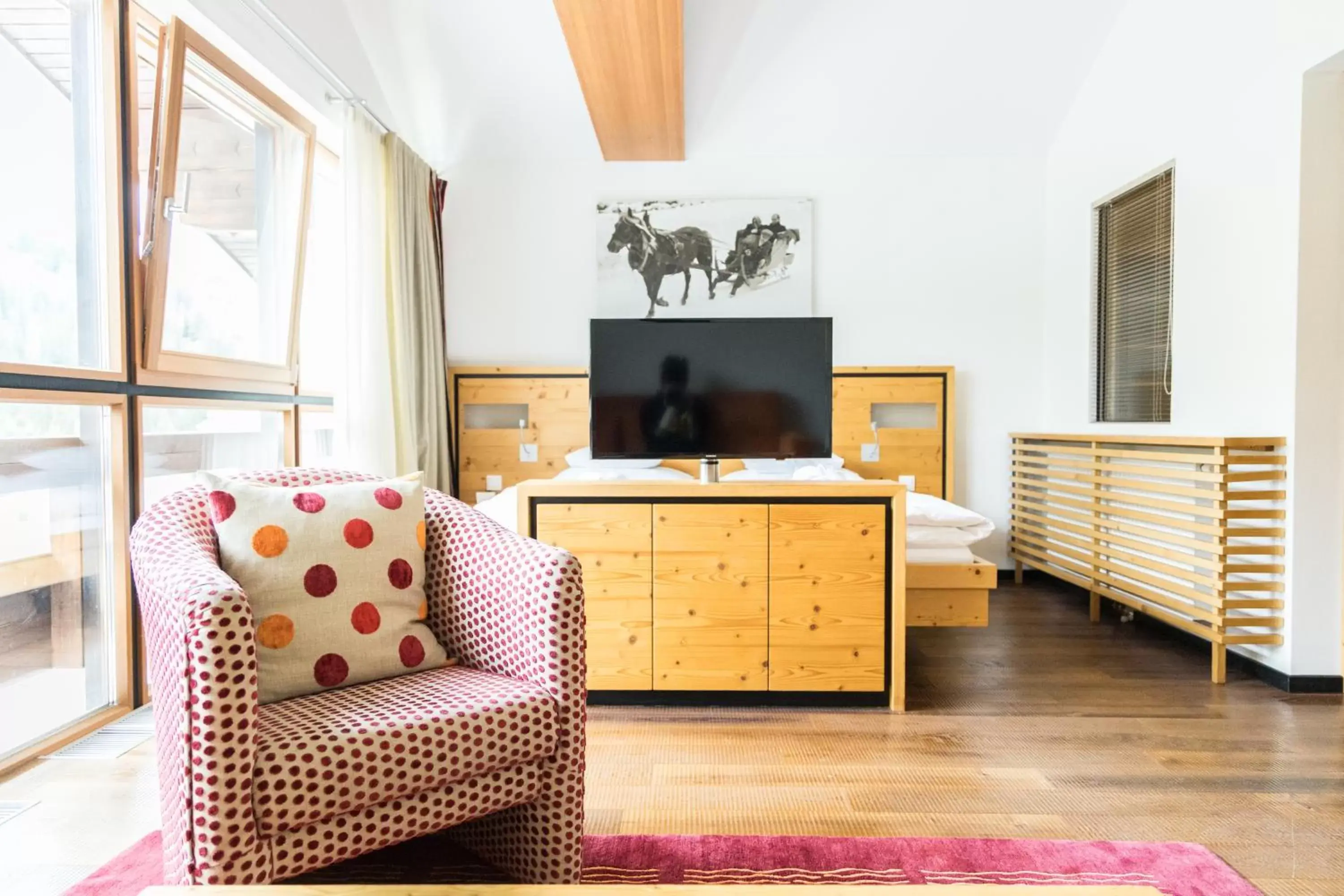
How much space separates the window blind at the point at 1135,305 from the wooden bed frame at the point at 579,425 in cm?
76

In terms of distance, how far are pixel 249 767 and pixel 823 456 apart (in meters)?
1.93

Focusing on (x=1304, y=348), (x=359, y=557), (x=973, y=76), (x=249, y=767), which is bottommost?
(x=249, y=767)

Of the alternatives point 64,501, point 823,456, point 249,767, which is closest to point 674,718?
point 823,456

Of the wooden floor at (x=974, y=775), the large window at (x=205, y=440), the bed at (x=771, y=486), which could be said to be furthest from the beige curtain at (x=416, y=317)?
the wooden floor at (x=974, y=775)

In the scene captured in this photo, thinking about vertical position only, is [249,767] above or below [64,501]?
below

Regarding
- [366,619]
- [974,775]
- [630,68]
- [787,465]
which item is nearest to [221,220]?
[630,68]

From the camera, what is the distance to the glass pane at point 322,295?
339 centimetres

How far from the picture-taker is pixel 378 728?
4.26ft

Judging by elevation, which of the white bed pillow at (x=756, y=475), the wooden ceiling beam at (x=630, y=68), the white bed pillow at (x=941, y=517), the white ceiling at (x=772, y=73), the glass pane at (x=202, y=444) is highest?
the white ceiling at (x=772, y=73)

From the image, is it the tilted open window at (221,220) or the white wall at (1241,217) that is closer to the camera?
the tilted open window at (221,220)

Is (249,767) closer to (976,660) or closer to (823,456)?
(823,456)

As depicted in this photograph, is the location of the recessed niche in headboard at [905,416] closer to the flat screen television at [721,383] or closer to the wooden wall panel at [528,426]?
the wooden wall panel at [528,426]

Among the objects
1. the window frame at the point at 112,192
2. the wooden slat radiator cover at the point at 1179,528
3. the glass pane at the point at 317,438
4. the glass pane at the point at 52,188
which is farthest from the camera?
the glass pane at the point at 317,438

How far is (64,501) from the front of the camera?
2.25 m
